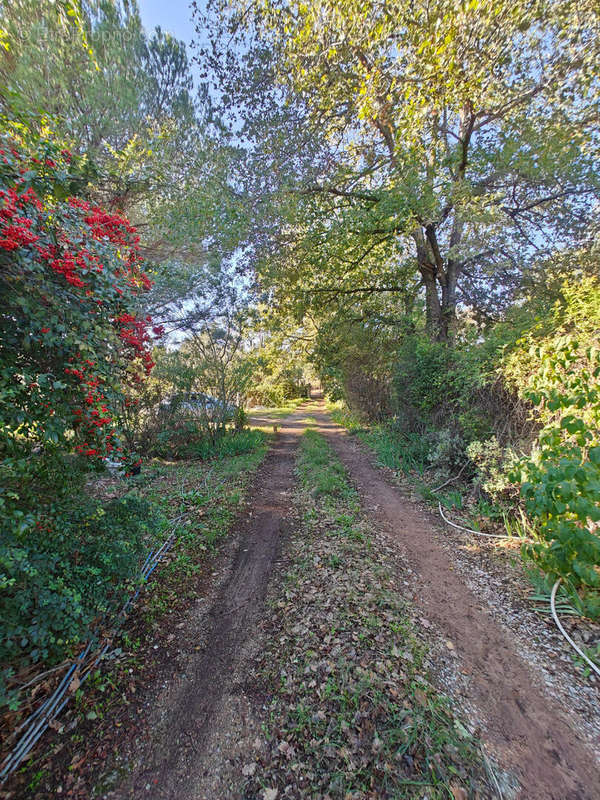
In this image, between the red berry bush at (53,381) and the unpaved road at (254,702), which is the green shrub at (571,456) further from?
the red berry bush at (53,381)

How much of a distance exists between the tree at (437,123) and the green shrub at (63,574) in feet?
20.0

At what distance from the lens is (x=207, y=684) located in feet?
7.02

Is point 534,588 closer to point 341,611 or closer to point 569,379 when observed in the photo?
point 341,611

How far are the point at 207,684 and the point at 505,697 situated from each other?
2.07 meters

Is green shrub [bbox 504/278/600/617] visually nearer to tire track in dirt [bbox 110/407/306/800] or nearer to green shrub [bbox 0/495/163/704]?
tire track in dirt [bbox 110/407/306/800]

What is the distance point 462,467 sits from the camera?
5.05 metres

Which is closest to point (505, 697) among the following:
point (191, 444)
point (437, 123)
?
point (191, 444)

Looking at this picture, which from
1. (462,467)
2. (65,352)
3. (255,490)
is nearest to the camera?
(65,352)

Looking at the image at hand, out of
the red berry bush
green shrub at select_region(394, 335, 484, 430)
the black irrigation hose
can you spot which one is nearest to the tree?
green shrub at select_region(394, 335, 484, 430)

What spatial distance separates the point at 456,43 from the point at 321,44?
6.94 feet

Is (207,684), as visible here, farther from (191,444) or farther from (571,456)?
(191,444)

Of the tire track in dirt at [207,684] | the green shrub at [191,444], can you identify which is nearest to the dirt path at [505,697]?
the tire track in dirt at [207,684]

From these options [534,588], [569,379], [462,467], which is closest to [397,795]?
[534,588]

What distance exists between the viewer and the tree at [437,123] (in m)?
3.89
